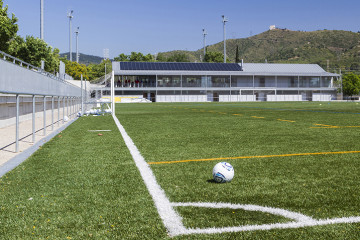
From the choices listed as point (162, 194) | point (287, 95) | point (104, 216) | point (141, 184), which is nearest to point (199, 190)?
point (162, 194)

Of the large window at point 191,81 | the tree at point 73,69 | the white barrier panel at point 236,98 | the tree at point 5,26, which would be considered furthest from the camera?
the tree at point 73,69

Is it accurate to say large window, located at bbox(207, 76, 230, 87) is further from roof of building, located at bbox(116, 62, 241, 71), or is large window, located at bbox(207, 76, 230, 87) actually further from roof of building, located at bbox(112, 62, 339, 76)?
roof of building, located at bbox(116, 62, 241, 71)

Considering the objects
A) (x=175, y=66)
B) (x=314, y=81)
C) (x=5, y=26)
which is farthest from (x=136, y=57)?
(x=5, y=26)

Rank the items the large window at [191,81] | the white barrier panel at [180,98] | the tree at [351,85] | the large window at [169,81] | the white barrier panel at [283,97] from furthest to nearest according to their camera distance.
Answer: the tree at [351,85] → the white barrier panel at [283,97] → the large window at [191,81] → the large window at [169,81] → the white barrier panel at [180,98]

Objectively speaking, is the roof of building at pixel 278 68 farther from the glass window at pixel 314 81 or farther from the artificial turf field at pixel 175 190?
the artificial turf field at pixel 175 190

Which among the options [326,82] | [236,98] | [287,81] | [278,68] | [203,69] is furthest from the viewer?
[278,68]

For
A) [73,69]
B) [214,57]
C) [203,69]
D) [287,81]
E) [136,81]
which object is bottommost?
[136,81]

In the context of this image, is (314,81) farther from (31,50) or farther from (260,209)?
(260,209)

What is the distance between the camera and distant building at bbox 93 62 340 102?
73.3m

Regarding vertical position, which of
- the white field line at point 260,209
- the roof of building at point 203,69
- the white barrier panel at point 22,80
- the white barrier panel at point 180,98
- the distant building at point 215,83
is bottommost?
the white field line at point 260,209

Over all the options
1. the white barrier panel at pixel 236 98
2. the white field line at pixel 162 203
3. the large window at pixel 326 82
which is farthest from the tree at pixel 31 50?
the large window at pixel 326 82

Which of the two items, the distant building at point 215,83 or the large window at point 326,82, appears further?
the large window at point 326,82

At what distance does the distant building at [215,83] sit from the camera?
241 feet

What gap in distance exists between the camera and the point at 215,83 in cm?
7612
